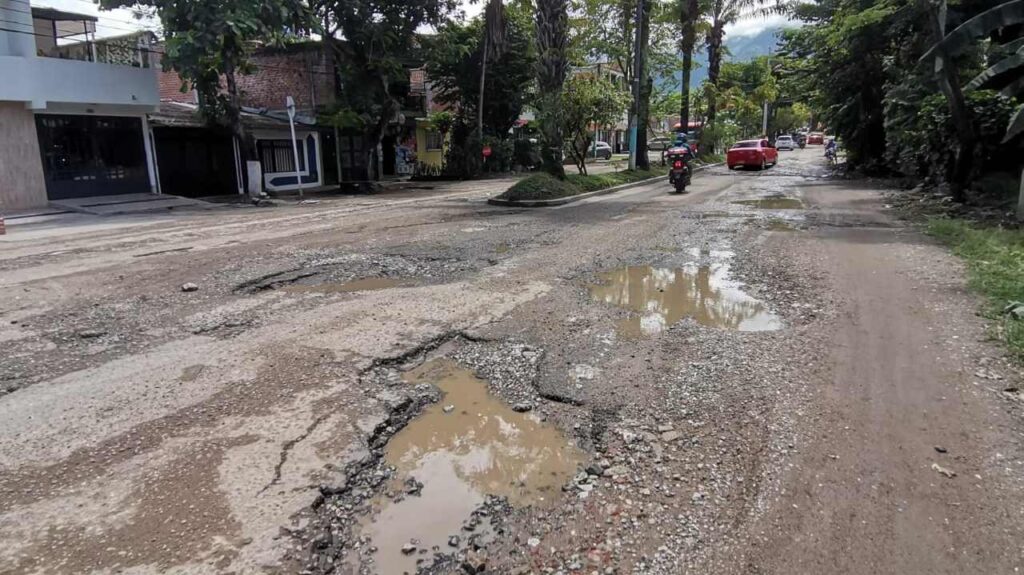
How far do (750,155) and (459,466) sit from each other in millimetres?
30768

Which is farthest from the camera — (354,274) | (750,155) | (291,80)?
(750,155)

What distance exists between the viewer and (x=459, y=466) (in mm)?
3746

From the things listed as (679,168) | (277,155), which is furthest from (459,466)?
(277,155)

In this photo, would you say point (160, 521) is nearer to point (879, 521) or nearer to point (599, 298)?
point (879, 521)

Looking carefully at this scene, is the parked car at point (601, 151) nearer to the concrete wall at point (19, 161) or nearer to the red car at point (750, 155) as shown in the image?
the red car at point (750, 155)

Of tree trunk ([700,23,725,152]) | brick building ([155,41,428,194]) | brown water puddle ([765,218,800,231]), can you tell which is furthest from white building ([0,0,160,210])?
tree trunk ([700,23,725,152])

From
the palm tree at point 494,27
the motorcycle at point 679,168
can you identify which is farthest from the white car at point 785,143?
the palm tree at point 494,27

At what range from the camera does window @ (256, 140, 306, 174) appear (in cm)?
2523

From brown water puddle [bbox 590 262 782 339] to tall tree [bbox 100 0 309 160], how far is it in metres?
14.8

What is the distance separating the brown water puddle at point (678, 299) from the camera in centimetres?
614

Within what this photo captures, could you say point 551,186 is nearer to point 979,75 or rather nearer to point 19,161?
point 979,75

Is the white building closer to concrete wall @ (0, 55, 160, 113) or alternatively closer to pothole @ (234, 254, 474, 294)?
concrete wall @ (0, 55, 160, 113)

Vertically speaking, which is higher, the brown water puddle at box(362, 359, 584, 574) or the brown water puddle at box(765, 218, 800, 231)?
the brown water puddle at box(765, 218, 800, 231)

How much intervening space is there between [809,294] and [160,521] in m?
6.39
